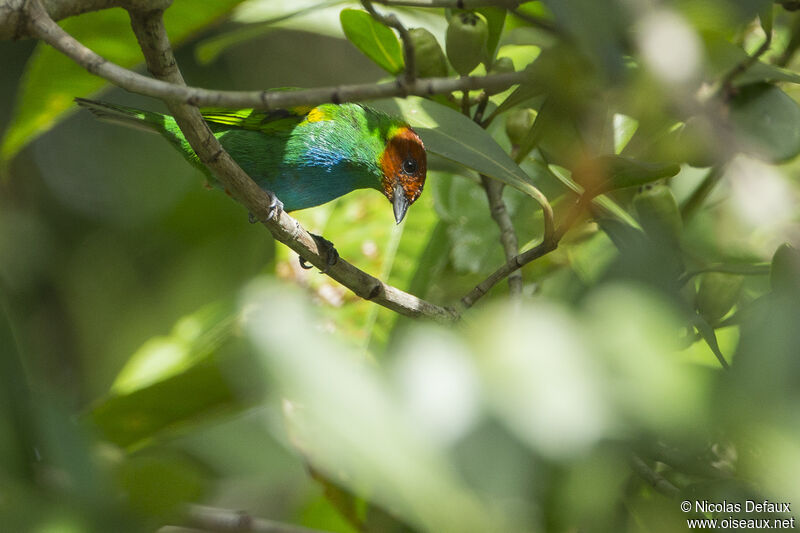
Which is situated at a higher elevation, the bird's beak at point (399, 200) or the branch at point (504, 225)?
the branch at point (504, 225)

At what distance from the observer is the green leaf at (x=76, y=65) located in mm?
2578

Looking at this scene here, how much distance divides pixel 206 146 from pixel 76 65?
1217mm

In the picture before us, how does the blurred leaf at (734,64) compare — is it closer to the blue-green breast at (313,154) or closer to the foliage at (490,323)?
the foliage at (490,323)

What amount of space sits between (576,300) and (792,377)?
0.78 ft

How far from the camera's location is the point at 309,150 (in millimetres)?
2844

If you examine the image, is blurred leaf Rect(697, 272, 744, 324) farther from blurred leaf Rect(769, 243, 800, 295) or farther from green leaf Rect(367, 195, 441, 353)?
green leaf Rect(367, 195, 441, 353)

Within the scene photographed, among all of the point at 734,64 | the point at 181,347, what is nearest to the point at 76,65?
the point at 181,347

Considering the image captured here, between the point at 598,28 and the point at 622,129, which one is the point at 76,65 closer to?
the point at 622,129

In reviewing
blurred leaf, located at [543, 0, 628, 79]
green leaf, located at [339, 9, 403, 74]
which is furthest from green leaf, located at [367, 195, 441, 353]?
blurred leaf, located at [543, 0, 628, 79]

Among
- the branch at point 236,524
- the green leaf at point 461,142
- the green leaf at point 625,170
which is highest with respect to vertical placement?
the green leaf at point 625,170

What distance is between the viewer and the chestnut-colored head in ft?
9.37

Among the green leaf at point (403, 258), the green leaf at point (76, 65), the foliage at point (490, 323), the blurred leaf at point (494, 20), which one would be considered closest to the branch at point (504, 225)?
the foliage at point (490, 323)

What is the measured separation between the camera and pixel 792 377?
792 millimetres

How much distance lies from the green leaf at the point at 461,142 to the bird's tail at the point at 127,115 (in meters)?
1.03
